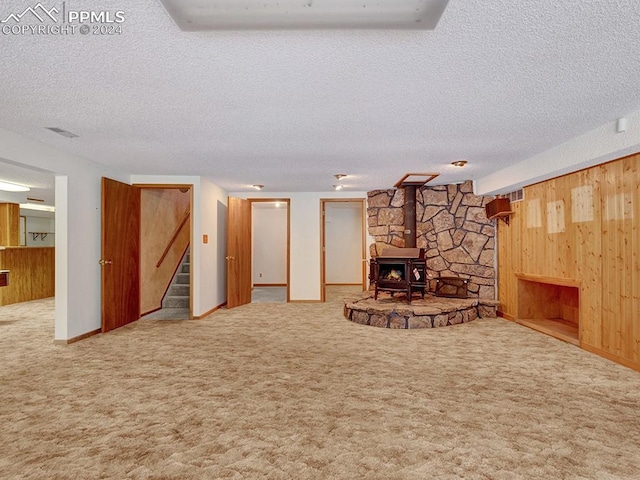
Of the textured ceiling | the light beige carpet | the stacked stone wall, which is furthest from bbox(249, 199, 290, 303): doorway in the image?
the textured ceiling

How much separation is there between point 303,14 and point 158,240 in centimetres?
574

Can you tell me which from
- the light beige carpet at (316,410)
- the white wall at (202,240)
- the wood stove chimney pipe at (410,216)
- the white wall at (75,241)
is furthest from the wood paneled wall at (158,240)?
the wood stove chimney pipe at (410,216)

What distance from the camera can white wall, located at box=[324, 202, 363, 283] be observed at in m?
10.2

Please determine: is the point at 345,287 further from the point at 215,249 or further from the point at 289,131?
the point at 289,131

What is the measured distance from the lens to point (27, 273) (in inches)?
303

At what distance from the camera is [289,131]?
343 cm

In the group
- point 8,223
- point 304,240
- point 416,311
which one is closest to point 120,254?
point 304,240

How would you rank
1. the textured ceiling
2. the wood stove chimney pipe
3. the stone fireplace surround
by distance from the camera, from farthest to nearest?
the wood stove chimney pipe, the stone fireplace surround, the textured ceiling

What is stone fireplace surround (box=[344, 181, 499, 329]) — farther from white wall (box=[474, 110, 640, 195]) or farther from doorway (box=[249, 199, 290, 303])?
doorway (box=[249, 199, 290, 303])

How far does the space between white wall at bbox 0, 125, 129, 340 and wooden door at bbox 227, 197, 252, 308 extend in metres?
2.23

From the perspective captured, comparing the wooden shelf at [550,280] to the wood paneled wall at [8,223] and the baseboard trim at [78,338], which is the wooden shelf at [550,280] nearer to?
the baseboard trim at [78,338]

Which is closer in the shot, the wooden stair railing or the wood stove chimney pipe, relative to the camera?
the wood stove chimney pipe

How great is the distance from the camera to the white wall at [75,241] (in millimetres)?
4191

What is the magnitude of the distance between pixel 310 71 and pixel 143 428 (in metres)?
2.49
